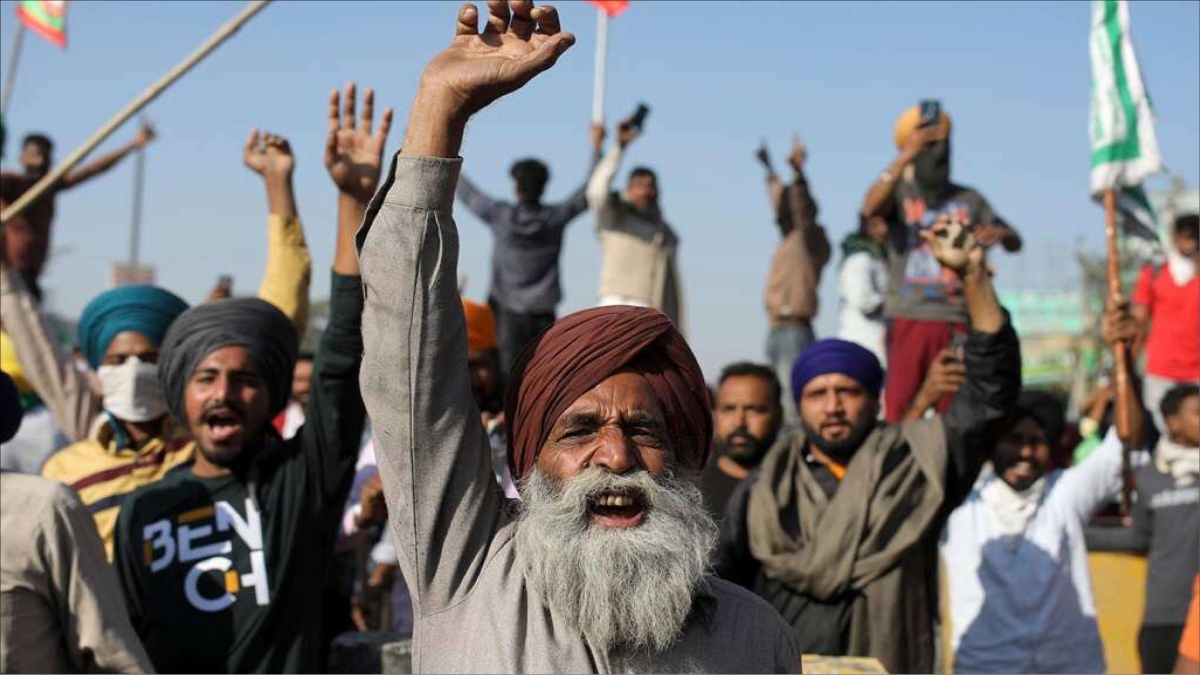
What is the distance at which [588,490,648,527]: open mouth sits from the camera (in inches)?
98.1

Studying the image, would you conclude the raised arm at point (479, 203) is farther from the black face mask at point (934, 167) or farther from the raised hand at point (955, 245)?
the raised hand at point (955, 245)

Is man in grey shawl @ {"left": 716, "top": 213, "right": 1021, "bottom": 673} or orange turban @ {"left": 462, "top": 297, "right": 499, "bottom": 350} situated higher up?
orange turban @ {"left": 462, "top": 297, "right": 499, "bottom": 350}

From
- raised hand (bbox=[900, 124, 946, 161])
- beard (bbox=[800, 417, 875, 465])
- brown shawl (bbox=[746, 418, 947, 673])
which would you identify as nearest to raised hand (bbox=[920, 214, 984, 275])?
brown shawl (bbox=[746, 418, 947, 673])

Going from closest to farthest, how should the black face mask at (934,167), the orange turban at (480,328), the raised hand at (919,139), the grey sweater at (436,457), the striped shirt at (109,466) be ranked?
the grey sweater at (436,457) < the striped shirt at (109,466) < the orange turban at (480,328) < the raised hand at (919,139) < the black face mask at (934,167)

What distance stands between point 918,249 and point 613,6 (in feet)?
7.02

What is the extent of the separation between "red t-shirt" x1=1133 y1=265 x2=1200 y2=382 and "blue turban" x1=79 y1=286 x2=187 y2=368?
247 inches

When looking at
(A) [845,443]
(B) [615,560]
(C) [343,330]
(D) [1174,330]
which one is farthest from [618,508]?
(D) [1174,330]

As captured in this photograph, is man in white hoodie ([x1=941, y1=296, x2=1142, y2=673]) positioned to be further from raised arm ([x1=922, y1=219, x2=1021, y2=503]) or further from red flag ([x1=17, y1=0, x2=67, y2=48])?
red flag ([x1=17, y1=0, x2=67, y2=48])

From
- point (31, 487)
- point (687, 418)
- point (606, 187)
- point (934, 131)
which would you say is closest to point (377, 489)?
point (31, 487)

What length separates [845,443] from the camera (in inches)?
208

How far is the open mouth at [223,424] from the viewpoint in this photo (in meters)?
4.31

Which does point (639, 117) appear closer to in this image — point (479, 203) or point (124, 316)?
point (479, 203)

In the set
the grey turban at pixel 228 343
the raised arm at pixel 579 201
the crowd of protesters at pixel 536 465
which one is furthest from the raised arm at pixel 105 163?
the grey turban at pixel 228 343

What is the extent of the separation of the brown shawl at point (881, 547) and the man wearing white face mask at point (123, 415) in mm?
1907
